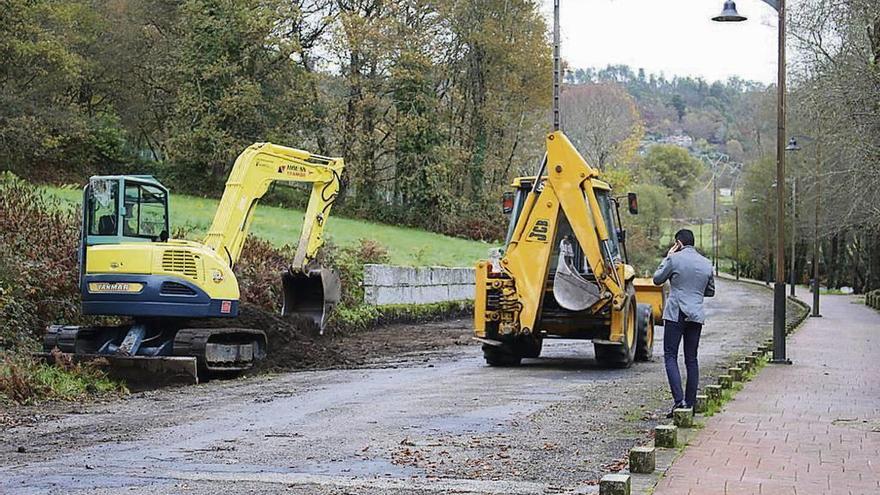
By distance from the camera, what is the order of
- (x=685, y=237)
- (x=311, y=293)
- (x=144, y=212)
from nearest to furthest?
(x=685, y=237)
(x=144, y=212)
(x=311, y=293)

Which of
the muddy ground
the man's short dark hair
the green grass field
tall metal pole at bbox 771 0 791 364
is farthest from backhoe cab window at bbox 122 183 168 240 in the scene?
tall metal pole at bbox 771 0 791 364

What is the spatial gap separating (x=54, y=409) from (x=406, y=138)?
41961 mm

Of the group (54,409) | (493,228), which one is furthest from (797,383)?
(493,228)

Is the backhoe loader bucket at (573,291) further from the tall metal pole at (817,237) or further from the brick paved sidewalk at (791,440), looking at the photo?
the tall metal pole at (817,237)

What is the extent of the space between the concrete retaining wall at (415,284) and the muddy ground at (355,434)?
428 inches

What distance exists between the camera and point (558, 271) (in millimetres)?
18234

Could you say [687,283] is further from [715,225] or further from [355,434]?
[715,225]

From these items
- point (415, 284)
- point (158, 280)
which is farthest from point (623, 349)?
point (415, 284)

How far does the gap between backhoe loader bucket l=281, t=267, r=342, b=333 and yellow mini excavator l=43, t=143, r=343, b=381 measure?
2.41 metres

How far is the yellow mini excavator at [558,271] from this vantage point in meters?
18.1

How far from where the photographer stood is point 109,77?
53625 millimetres

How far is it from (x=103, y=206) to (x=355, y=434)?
7837mm

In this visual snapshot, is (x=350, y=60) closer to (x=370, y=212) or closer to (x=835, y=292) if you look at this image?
(x=370, y=212)

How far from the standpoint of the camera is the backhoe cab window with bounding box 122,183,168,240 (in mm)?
17828
